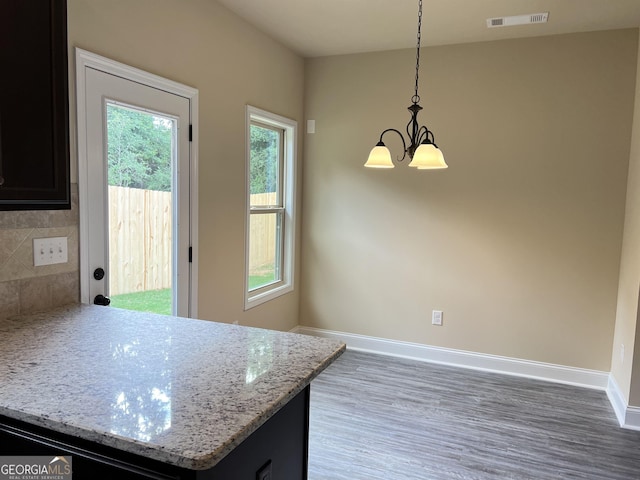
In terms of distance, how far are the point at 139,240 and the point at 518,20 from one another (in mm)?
3110

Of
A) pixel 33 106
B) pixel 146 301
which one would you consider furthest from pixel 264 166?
pixel 33 106

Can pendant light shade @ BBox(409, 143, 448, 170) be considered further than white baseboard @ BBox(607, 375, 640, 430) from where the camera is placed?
No

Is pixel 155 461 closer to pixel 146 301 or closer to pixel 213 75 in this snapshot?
pixel 146 301

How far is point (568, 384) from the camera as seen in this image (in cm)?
375

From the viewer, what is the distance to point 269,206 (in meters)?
4.22

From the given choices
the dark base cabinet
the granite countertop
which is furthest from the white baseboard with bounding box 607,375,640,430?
the dark base cabinet

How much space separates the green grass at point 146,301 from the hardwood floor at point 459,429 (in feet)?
4.11

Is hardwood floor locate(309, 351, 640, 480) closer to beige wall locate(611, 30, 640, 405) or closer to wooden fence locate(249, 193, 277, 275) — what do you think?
beige wall locate(611, 30, 640, 405)

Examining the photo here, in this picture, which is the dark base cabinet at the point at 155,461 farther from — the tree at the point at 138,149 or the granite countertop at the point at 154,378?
the tree at the point at 138,149

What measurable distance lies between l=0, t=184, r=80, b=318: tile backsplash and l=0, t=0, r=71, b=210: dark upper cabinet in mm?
310

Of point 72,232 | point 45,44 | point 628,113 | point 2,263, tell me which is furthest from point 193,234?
point 628,113

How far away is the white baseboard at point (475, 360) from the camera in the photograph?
147 inches
